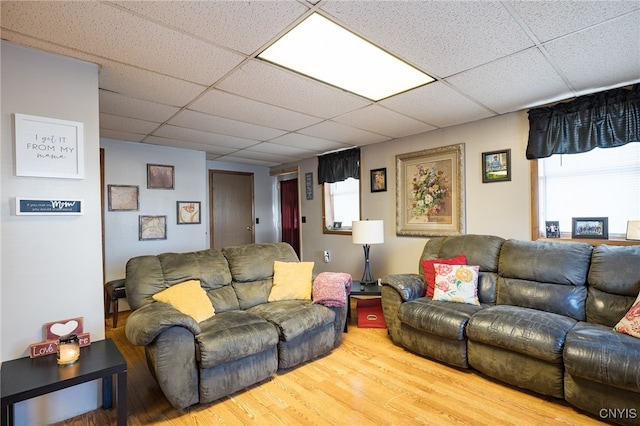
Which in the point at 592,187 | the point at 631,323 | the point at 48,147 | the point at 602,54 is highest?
the point at 602,54

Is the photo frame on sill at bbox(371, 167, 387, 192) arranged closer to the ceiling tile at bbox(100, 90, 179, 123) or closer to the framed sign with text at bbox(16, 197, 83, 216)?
the ceiling tile at bbox(100, 90, 179, 123)

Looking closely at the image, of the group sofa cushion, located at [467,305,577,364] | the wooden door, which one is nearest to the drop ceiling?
sofa cushion, located at [467,305,577,364]

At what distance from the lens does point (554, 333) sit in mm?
2078

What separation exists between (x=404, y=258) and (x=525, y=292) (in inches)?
63.5

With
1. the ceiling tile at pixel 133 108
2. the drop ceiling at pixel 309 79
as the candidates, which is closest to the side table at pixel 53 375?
the drop ceiling at pixel 309 79

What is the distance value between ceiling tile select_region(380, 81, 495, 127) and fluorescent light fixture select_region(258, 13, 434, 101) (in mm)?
155

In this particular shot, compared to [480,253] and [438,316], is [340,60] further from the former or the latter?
[480,253]

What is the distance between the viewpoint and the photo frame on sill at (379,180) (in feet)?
14.4

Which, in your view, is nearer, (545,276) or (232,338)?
(232,338)

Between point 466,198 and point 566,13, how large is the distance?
2219mm

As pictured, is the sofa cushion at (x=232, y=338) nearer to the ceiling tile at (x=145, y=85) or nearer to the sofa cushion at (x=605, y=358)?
the ceiling tile at (x=145, y=85)

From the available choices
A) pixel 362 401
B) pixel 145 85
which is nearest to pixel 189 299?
pixel 362 401

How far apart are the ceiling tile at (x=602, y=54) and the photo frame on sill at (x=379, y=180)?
7.43ft

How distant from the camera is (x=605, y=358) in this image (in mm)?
1802
